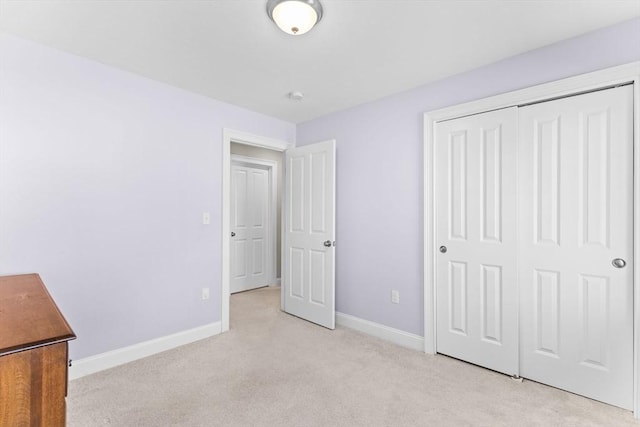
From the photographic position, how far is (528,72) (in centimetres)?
221

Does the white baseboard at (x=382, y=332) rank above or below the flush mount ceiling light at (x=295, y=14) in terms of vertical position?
below

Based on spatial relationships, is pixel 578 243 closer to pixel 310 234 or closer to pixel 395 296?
pixel 395 296

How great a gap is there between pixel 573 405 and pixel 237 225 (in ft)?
13.9

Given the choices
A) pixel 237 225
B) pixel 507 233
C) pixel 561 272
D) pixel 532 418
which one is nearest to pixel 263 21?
pixel 507 233

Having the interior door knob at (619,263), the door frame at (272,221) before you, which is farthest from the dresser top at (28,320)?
the door frame at (272,221)

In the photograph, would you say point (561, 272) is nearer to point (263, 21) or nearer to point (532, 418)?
point (532, 418)

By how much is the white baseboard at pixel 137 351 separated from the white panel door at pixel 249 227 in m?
1.76

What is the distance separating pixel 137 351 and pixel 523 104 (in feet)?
11.5

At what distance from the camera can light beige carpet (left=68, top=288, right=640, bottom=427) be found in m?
1.81

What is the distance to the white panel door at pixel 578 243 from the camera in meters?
1.89

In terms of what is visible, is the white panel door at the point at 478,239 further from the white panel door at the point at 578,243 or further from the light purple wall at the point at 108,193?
the light purple wall at the point at 108,193

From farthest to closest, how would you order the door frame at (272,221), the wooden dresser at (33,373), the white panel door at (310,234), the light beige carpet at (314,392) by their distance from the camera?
1. the door frame at (272,221)
2. the white panel door at (310,234)
3. the light beige carpet at (314,392)
4. the wooden dresser at (33,373)

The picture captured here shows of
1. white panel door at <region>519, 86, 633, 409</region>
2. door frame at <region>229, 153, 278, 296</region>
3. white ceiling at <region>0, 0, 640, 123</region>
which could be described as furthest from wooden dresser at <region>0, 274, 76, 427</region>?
door frame at <region>229, 153, 278, 296</region>

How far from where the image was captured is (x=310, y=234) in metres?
3.53
